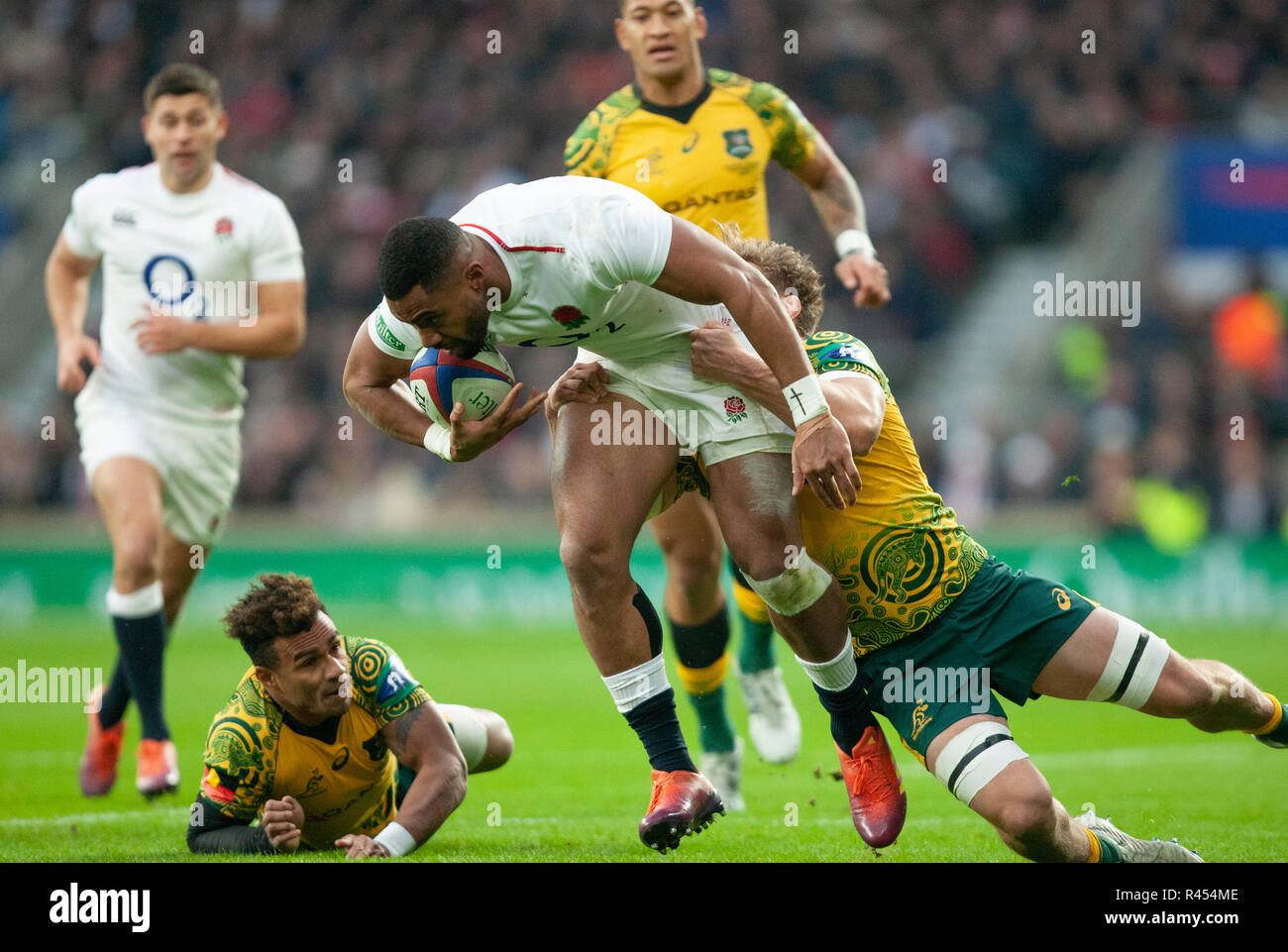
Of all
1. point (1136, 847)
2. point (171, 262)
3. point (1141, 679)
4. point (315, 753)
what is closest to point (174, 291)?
point (171, 262)

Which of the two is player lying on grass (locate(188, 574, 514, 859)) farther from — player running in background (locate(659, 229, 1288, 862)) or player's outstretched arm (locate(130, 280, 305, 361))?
player's outstretched arm (locate(130, 280, 305, 361))

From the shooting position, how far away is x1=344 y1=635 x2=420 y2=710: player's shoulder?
5.13 metres

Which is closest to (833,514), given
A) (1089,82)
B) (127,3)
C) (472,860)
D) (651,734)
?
(651,734)

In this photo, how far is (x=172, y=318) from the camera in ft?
22.9

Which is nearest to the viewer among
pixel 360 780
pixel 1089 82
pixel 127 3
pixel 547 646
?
pixel 360 780

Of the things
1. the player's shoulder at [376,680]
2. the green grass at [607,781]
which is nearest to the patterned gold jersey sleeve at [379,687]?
the player's shoulder at [376,680]

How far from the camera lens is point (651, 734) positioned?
4.98 metres

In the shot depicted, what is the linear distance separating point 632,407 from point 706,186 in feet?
5.99

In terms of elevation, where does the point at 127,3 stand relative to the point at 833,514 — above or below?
above

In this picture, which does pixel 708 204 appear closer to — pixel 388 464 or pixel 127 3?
pixel 388 464

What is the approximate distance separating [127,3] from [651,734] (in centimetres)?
1766

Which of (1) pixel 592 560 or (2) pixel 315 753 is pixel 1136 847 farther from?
(2) pixel 315 753

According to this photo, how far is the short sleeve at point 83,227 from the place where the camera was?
7.27 meters

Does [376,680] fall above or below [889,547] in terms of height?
below
